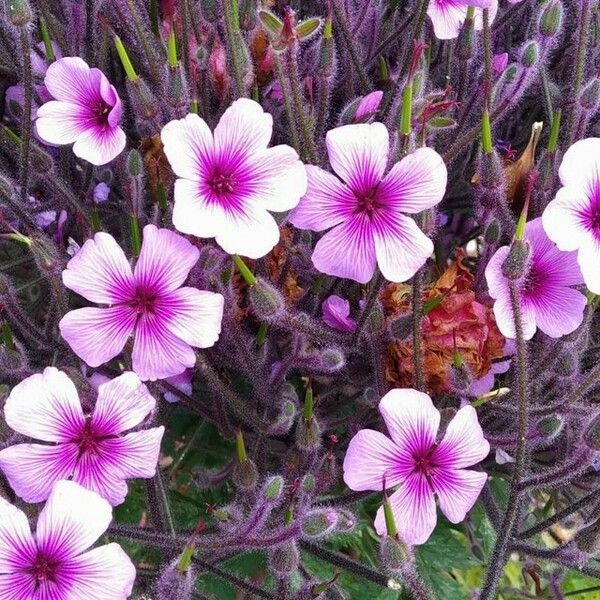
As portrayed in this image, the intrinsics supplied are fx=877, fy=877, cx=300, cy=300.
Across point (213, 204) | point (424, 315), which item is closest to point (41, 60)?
point (213, 204)

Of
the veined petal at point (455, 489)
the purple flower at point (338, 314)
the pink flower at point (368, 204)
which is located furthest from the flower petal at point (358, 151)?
the veined petal at point (455, 489)

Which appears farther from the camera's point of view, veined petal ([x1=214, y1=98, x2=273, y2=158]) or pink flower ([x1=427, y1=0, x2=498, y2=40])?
pink flower ([x1=427, y1=0, x2=498, y2=40])

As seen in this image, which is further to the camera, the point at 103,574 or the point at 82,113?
the point at 82,113

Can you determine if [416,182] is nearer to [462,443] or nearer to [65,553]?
[462,443]

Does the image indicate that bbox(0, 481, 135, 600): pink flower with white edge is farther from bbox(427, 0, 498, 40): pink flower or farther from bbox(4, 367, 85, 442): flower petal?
bbox(427, 0, 498, 40): pink flower

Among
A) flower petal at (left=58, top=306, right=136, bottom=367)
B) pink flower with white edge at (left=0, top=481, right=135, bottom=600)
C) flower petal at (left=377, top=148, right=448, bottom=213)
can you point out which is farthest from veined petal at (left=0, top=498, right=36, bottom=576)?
flower petal at (left=377, top=148, right=448, bottom=213)

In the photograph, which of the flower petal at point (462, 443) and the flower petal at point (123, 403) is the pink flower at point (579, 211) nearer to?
the flower petal at point (462, 443)

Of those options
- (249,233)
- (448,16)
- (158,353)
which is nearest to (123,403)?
(158,353)

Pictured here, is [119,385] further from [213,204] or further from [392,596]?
[392,596]
